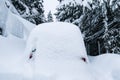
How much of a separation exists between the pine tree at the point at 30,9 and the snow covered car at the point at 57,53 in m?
10.0

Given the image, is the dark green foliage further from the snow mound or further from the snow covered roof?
Result: the snow covered roof

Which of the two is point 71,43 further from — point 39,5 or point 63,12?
point 39,5

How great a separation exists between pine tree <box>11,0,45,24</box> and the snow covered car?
10033 mm

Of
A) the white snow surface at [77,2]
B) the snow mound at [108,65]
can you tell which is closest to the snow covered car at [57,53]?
the snow mound at [108,65]

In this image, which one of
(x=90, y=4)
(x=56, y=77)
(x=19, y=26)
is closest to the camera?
(x=56, y=77)

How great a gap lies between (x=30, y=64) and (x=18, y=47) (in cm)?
121

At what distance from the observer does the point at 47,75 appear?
374cm

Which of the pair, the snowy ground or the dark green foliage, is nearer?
the snowy ground

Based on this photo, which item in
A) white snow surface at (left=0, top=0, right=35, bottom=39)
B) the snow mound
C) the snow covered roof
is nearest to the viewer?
the snow covered roof

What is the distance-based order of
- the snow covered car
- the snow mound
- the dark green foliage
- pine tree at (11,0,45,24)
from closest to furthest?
1. the snow covered car
2. the snow mound
3. the dark green foliage
4. pine tree at (11,0,45,24)

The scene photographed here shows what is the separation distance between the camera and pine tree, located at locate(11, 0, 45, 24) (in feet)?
49.2

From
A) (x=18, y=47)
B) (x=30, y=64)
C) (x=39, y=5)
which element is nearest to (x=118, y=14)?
(x=18, y=47)

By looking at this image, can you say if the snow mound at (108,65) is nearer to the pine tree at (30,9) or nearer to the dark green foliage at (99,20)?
the dark green foliage at (99,20)

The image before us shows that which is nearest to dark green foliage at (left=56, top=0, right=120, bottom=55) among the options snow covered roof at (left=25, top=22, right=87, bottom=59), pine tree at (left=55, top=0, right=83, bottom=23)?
pine tree at (left=55, top=0, right=83, bottom=23)
